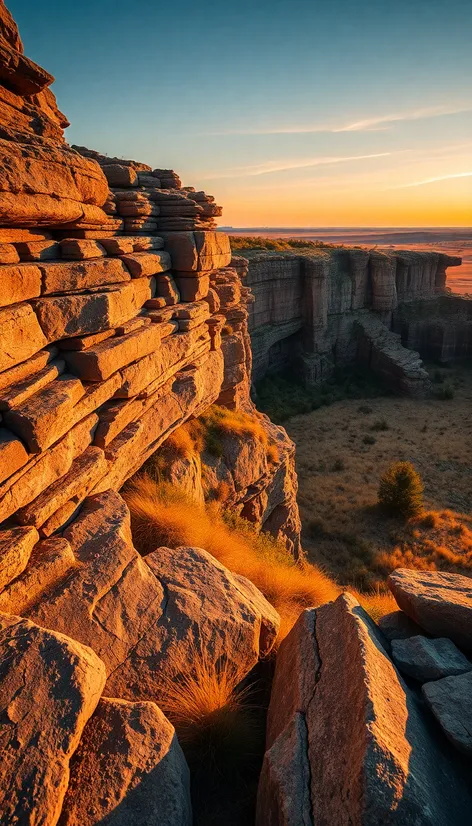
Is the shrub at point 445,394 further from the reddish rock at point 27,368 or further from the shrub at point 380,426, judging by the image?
the reddish rock at point 27,368

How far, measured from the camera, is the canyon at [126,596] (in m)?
2.55

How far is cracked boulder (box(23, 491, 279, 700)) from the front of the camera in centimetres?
339

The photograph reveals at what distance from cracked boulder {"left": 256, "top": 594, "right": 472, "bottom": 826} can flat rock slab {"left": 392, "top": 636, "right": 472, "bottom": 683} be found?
22cm

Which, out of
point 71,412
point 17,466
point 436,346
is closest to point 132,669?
point 17,466

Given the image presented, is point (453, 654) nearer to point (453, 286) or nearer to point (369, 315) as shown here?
point (369, 315)

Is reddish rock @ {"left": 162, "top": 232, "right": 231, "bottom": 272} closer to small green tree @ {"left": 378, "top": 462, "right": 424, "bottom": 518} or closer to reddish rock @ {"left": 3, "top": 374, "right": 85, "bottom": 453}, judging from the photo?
reddish rock @ {"left": 3, "top": 374, "right": 85, "bottom": 453}

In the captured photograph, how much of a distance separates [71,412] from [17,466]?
89cm

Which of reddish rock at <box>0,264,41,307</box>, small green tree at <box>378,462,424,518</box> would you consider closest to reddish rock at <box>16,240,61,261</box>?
reddish rock at <box>0,264,41,307</box>

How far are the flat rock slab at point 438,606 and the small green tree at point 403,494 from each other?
10.4m

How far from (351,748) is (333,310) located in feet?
90.3

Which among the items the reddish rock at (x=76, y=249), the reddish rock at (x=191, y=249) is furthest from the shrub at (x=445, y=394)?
the reddish rock at (x=76, y=249)

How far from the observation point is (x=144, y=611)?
3689 mm

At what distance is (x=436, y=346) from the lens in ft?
104

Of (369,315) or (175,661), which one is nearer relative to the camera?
(175,661)
